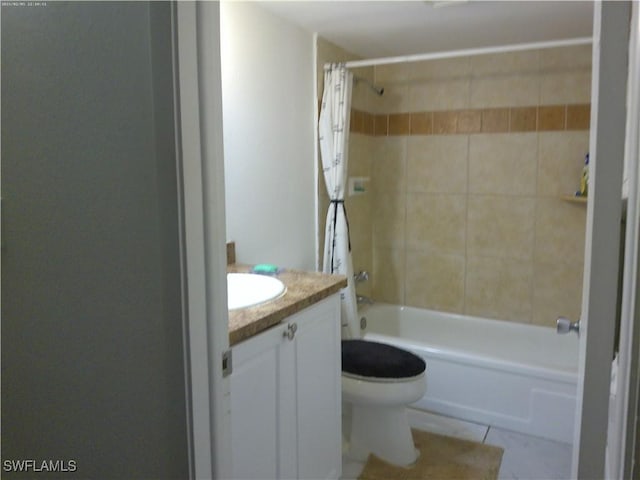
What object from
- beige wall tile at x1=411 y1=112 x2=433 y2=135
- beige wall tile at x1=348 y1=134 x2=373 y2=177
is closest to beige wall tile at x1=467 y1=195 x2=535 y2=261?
beige wall tile at x1=411 y1=112 x2=433 y2=135

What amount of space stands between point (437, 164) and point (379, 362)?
1.59 meters

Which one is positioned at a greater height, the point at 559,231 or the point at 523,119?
the point at 523,119

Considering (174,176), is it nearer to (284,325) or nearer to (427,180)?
(284,325)

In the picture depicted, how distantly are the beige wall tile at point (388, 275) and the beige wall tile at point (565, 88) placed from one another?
134 cm

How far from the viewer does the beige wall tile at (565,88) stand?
2.93 m

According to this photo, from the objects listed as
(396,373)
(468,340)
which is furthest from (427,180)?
(396,373)

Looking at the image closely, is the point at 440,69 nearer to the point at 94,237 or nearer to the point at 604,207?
the point at 604,207

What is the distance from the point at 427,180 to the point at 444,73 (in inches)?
27.3

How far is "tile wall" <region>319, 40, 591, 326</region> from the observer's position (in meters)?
3.05

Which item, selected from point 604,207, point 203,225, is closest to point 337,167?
point 203,225

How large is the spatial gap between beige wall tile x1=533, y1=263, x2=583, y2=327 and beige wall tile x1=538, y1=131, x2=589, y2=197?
0.47 meters

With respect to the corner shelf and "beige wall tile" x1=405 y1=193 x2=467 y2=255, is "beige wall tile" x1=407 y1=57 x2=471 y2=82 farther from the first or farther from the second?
the corner shelf

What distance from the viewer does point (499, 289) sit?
10.9ft

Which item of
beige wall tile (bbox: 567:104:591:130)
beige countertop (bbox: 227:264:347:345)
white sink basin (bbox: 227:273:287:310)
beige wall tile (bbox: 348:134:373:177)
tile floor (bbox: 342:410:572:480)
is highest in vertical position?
beige wall tile (bbox: 567:104:591:130)
